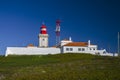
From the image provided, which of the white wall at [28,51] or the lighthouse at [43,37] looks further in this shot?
the lighthouse at [43,37]

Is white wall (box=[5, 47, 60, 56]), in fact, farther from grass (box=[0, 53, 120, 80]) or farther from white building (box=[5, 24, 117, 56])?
grass (box=[0, 53, 120, 80])

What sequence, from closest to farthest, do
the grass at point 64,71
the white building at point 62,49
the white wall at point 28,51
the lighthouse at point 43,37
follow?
the grass at point 64,71 → the white wall at point 28,51 → the white building at point 62,49 → the lighthouse at point 43,37

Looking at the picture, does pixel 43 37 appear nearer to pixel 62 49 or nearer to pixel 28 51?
pixel 62 49

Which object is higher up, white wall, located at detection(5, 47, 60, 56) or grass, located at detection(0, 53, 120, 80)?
white wall, located at detection(5, 47, 60, 56)

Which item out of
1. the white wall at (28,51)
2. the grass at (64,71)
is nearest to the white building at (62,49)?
the white wall at (28,51)

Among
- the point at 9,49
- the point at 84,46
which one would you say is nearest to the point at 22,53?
the point at 9,49

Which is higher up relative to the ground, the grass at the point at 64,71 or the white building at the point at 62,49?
the white building at the point at 62,49

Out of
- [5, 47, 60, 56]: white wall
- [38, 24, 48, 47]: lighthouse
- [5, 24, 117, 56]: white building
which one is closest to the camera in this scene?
[5, 47, 60, 56]: white wall

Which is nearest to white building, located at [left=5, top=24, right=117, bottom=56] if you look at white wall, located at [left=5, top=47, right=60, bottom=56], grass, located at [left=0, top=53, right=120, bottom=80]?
white wall, located at [left=5, top=47, right=60, bottom=56]

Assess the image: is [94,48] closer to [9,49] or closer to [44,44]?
[44,44]

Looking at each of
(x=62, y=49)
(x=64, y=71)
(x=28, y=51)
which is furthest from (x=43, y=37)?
(x=64, y=71)

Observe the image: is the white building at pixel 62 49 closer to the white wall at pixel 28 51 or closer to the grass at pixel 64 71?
the white wall at pixel 28 51

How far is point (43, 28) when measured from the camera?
92.2m

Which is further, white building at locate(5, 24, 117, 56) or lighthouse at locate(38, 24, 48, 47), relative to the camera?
lighthouse at locate(38, 24, 48, 47)
